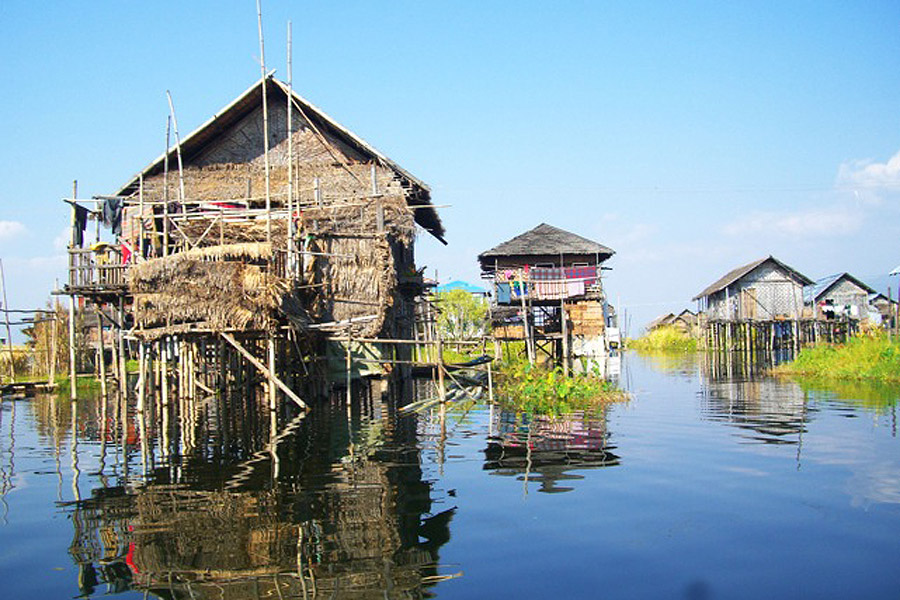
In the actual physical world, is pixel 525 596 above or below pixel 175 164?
below

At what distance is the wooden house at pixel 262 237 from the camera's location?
570 inches

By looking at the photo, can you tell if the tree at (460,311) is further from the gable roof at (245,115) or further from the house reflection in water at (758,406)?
the gable roof at (245,115)

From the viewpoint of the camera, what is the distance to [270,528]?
21.3 ft

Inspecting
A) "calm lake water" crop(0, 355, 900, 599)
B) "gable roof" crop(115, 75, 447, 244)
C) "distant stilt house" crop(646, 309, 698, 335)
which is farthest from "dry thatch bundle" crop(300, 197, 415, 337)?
"distant stilt house" crop(646, 309, 698, 335)

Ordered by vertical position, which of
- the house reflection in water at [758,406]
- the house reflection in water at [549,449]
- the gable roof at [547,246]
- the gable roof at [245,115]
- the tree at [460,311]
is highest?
the gable roof at [245,115]

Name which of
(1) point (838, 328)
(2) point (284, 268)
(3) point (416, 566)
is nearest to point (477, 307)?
(1) point (838, 328)

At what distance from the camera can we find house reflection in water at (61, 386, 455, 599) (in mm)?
5246

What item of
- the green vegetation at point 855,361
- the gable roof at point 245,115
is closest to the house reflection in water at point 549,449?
the gable roof at point 245,115

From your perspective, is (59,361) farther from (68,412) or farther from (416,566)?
(416,566)

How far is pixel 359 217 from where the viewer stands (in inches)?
748

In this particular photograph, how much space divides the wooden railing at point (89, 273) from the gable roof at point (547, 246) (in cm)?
1411

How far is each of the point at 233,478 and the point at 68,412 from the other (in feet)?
33.1

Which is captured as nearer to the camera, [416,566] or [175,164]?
[416,566]

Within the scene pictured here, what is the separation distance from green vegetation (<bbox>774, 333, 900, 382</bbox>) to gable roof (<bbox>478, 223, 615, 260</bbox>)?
7.92 metres
